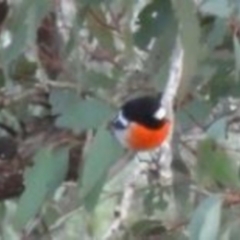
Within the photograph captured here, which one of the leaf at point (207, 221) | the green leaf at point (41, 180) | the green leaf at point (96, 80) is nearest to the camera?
the leaf at point (207, 221)

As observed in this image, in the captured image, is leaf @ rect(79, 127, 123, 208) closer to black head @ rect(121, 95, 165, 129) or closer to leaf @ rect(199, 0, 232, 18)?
black head @ rect(121, 95, 165, 129)

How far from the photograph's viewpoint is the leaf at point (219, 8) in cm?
145

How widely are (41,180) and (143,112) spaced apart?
17 centimetres

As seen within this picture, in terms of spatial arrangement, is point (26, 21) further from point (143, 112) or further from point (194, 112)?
point (194, 112)

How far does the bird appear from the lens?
1403 millimetres

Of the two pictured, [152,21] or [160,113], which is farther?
[152,21]

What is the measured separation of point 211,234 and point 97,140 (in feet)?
0.59

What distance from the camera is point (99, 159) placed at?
1.38 m

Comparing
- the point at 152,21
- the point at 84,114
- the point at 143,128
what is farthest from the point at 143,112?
the point at 152,21

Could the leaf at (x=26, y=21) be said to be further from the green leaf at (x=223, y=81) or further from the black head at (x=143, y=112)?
the green leaf at (x=223, y=81)

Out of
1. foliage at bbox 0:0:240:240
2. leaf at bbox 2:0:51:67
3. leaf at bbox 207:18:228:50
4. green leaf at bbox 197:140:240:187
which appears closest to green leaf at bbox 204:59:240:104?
→ foliage at bbox 0:0:240:240

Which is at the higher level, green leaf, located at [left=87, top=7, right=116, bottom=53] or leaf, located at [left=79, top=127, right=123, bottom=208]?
green leaf, located at [left=87, top=7, right=116, bottom=53]

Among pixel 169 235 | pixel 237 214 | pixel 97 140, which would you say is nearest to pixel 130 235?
pixel 169 235

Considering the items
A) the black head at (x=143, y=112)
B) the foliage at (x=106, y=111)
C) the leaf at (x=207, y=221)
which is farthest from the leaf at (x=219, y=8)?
the leaf at (x=207, y=221)
